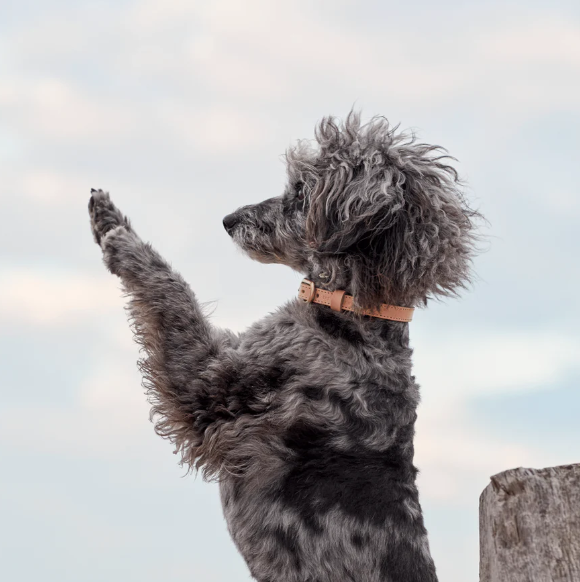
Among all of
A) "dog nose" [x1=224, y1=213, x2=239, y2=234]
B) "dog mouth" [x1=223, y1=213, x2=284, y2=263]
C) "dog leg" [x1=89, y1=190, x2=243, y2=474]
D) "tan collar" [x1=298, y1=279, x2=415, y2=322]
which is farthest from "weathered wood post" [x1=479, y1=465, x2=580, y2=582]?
"dog nose" [x1=224, y1=213, x2=239, y2=234]

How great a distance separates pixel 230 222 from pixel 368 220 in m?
1.22

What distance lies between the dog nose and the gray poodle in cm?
10

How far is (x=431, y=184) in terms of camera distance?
19.5ft

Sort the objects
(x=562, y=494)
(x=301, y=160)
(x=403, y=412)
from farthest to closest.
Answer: (x=301, y=160), (x=403, y=412), (x=562, y=494)

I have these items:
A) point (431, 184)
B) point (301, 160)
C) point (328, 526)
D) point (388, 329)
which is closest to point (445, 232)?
point (431, 184)

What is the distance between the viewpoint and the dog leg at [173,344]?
18.4ft

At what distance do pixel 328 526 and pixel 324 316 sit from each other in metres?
1.40

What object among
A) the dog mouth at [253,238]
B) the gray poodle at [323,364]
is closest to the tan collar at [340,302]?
the gray poodle at [323,364]

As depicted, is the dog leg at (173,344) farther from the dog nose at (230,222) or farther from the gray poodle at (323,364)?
the dog nose at (230,222)

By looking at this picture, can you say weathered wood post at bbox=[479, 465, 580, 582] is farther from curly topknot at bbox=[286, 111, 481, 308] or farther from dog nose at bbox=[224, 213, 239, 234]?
dog nose at bbox=[224, 213, 239, 234]

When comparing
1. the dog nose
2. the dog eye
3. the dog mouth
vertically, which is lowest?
the dog mouth

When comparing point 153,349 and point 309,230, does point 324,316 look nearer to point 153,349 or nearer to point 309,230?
point 309,230

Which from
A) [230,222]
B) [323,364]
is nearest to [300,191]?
[230,222]

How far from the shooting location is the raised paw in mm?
6316
